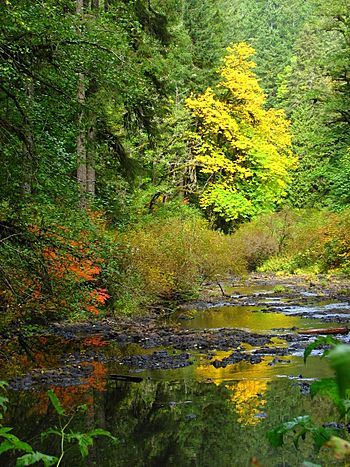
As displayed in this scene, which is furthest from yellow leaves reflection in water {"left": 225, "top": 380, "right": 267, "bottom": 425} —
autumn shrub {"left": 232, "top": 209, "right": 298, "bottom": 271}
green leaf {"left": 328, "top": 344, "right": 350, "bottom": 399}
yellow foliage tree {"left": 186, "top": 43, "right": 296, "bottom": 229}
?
yellow foliage tree {"left": 186, "top": 43, "right": 296, "bottom": 229}

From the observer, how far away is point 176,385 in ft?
29.0

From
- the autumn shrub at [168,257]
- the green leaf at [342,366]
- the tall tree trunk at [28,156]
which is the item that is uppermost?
the tall tree trunk at [28,156]

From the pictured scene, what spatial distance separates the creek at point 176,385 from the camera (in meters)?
6.47

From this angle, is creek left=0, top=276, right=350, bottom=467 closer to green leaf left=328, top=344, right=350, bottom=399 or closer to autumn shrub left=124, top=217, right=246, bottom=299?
autumn shrub left=124, top=217, right=246, bottom=299

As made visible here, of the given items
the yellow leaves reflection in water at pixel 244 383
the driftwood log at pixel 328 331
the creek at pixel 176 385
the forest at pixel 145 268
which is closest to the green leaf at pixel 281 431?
the forest at pixel 145 268

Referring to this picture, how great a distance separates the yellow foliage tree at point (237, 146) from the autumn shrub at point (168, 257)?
10600 millimetres

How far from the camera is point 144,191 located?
2389cm

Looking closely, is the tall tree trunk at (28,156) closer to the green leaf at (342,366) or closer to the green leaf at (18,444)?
the green leaf at (18,444)

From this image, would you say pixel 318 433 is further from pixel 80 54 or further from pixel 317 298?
pixel 317 298

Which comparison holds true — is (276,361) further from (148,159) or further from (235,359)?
(148,159)

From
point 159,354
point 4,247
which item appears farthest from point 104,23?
point 159,354

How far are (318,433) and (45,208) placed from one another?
25.4ft

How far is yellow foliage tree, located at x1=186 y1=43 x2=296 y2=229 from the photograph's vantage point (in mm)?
31344

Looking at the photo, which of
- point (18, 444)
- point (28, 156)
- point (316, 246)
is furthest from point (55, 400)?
point (316, 246)
